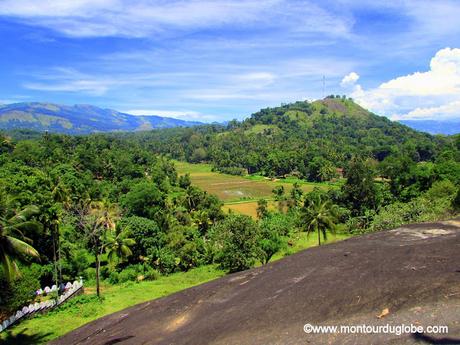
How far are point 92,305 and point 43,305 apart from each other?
3.89m

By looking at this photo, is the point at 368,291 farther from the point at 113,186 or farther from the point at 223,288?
the point at 113,186

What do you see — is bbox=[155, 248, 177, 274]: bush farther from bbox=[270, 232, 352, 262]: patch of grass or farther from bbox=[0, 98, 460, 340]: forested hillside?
bbox=[270, 232, 352, 262]: patch of grass

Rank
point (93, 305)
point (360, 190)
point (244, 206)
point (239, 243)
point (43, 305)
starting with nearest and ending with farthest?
1. point (43, 305)
2. point (93, 305)
3. point (239, 243)
4. point (360, 190)
5. point (244, 206)

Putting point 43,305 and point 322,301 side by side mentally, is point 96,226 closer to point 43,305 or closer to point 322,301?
point 43,305

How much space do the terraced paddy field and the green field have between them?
190 ft

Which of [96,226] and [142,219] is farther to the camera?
[142,219]

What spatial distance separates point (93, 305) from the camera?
32062mm

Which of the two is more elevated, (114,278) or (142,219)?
(142,219)

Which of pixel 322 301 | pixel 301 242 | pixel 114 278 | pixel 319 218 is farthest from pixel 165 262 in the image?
pixel 322 301

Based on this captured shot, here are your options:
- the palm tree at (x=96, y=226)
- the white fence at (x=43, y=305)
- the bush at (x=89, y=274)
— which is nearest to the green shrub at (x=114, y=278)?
the bush at (x=89, y=274)

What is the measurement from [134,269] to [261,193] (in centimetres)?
7216

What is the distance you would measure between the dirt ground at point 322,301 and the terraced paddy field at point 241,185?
→ 8255 centimetres

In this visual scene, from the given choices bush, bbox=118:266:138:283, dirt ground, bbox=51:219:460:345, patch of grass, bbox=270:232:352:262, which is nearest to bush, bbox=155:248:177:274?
bush, bbox=118:266:138:283

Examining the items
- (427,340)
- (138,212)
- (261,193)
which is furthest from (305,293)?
(261,193)
